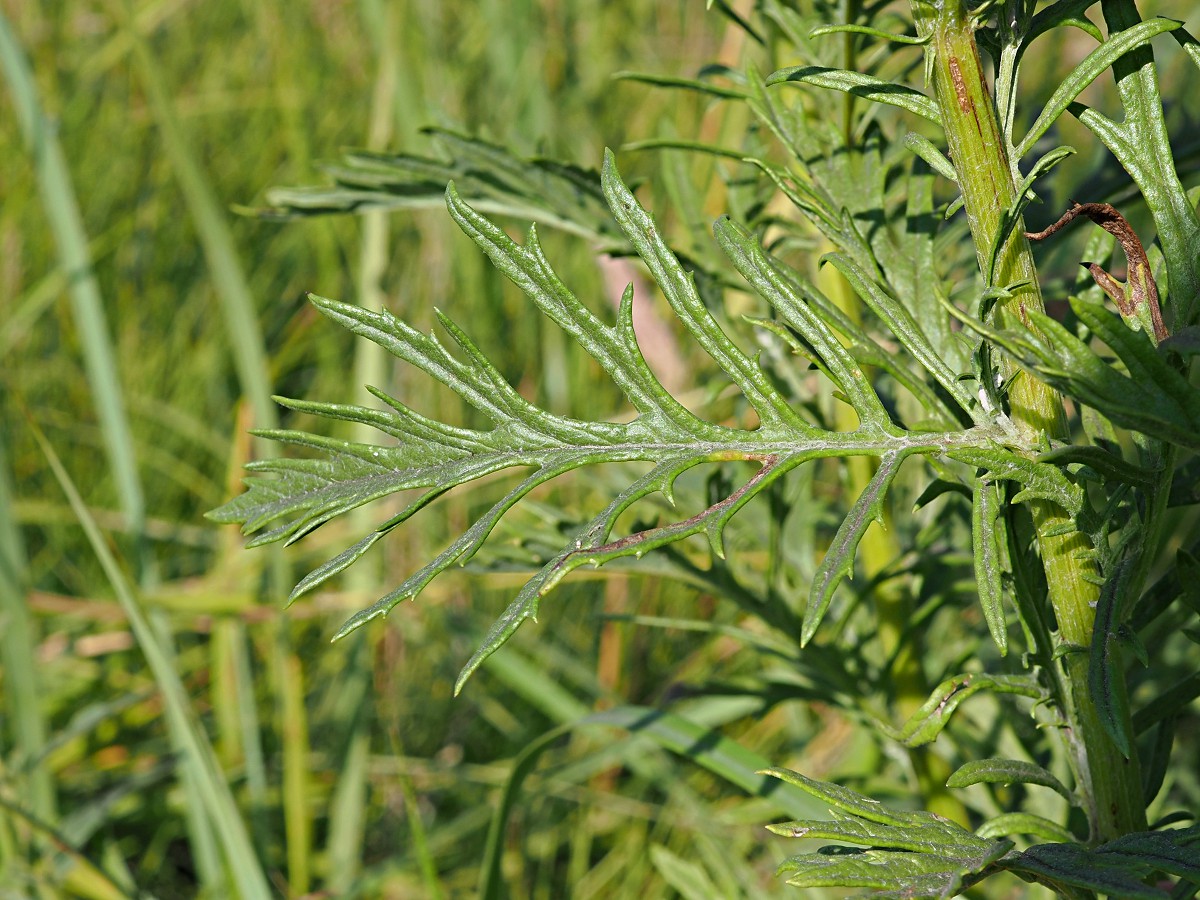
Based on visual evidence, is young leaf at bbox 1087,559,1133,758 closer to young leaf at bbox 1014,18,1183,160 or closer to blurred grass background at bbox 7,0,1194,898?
young leaf at bbox 1014,18,1183,160

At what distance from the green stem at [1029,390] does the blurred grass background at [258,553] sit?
405 mm

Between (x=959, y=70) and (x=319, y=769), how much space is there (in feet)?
4.14

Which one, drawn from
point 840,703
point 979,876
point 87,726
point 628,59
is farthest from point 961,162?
point 628,59

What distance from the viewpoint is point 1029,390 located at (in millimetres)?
506

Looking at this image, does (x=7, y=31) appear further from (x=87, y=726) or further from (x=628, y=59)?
(x=628, y=59)

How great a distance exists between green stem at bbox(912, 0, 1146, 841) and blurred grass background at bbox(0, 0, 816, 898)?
405 mm

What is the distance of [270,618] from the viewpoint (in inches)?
54.2

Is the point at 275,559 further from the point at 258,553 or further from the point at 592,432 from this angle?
the point at 592,432

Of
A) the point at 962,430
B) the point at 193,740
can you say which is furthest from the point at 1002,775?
the point at 193,740

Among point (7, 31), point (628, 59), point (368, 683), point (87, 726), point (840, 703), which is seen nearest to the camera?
point (840, 703)

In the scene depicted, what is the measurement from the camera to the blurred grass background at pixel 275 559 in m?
1.21

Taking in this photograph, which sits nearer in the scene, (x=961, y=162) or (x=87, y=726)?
(x=961, y=162)

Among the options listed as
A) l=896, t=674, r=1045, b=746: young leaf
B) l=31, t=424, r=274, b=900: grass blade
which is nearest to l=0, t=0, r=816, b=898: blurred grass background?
l=31, t=424, r=274, b=900: grass blade

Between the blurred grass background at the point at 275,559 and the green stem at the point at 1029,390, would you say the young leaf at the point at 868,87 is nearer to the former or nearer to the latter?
the green stem at the point at 1029,390
